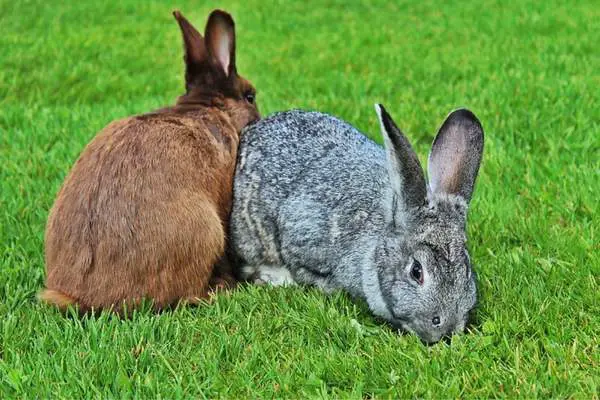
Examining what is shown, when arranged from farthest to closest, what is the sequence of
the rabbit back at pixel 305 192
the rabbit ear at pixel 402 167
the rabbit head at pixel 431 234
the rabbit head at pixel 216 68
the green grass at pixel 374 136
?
1. the rabbit head at pixel 216 68
2. the rabbit back at pixel 305 192
3. the rabbit ear at pixel 402 167
4. the rabbit head at pixel 431 234
5. the green grass at pixel 374 136

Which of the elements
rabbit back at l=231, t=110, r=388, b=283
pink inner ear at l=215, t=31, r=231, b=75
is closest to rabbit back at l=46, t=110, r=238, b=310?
rabbit back at l=231, t=110, r=388, b=283

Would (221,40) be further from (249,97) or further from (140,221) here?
(140,221)

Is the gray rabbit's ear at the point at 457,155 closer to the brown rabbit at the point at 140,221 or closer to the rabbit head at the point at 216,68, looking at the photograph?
the brown rabbit at the point at 140,221

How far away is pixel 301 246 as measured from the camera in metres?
4.88

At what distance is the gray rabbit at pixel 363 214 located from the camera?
3928mm

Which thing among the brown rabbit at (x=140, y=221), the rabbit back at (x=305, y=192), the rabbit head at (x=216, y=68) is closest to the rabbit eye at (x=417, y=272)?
the rabbit back at (x=305, y=192)

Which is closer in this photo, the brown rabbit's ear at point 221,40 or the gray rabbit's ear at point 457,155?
the gray rabbit's ear at point 457,155

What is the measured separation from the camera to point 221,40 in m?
5.67

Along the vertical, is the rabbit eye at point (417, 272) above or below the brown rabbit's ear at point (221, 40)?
below

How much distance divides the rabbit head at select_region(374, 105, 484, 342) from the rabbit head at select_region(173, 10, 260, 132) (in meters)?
1.53

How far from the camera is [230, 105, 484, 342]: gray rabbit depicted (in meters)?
3.93

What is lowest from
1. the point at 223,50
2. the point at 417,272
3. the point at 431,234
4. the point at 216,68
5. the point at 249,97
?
the point at 417,272

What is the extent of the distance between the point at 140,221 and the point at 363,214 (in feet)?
3.83

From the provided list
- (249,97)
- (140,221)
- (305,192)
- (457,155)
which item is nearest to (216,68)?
(249,97)
